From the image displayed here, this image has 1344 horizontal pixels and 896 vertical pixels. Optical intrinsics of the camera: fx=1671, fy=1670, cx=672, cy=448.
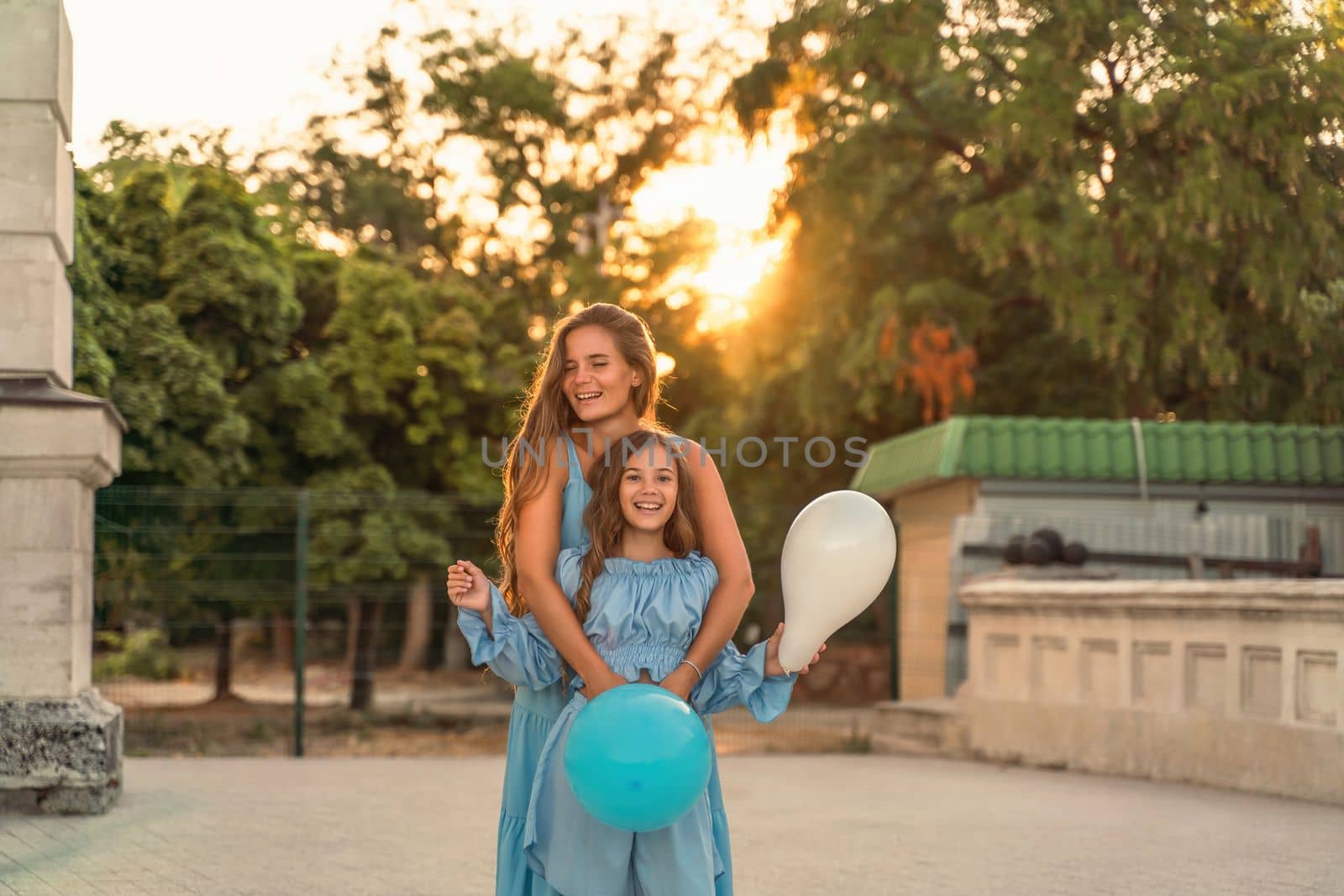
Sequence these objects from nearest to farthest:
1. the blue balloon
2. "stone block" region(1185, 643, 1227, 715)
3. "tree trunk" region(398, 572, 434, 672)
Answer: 1. the blue balloon
2. "stone block" region(1185, 643, 1227, 715)
3. "tree trunk" region(398, 572, 434, 672)

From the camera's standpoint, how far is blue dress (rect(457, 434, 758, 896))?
15.1 ft

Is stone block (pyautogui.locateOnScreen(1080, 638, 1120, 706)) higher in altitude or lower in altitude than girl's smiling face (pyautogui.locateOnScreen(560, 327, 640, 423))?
lower

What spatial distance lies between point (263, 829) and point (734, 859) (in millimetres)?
2623

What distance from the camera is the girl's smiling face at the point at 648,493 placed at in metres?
4.56

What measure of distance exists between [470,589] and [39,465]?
5.14 m

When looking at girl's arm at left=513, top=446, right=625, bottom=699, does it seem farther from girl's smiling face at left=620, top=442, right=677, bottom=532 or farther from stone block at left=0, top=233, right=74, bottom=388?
stone block at left=0, top=233, right=74, bottom=388

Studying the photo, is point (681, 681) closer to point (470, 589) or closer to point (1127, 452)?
point (470, 589)

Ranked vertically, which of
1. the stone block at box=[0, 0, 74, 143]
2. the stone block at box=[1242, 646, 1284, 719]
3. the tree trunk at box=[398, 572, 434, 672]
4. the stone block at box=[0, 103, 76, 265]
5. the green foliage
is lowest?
the green foliage

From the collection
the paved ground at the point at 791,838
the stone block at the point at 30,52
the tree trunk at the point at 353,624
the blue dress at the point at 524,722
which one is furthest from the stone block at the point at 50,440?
the tree trunk at the point at 353,624

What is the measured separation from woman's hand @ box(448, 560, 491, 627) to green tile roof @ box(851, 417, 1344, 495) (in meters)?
12.4

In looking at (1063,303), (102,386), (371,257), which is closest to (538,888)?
(102,386)

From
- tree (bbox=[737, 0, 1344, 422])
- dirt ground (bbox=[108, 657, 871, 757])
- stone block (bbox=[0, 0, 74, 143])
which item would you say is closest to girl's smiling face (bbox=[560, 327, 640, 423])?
stone block (bbox=[0, 0, 74, 143])

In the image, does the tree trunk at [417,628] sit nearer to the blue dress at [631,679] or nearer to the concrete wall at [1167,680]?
the concrete wall at [1167,680]

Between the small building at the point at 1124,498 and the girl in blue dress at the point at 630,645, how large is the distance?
1192 centimetres
